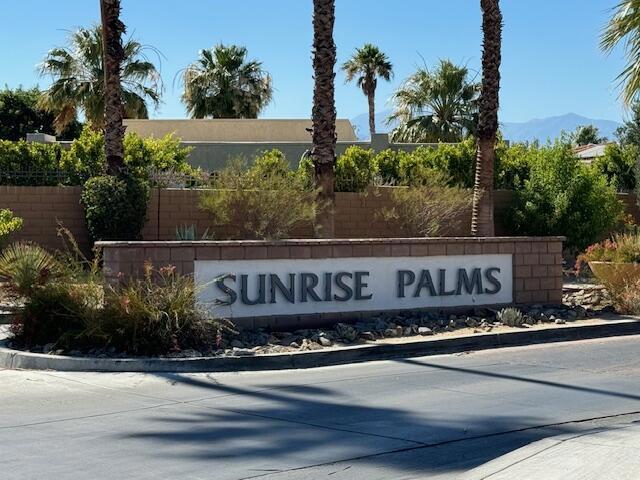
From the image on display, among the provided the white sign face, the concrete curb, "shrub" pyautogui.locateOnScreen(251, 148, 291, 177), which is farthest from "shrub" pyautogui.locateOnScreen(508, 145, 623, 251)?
the concrete curb

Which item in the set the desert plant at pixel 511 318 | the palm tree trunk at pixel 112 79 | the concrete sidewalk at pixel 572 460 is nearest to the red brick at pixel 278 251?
the desert plant at pixel 511 318

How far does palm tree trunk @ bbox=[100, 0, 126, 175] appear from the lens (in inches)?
770

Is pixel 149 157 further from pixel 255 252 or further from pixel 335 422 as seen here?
pixel 335 422

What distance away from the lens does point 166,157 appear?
1036 inches

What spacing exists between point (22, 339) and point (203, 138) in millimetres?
28555

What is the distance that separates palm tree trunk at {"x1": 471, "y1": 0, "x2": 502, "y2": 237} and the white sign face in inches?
245

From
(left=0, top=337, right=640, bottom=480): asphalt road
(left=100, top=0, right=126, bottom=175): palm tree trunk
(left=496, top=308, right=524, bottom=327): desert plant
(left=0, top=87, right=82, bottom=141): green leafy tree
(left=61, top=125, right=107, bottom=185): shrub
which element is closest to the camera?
(left=0, top=337, right=640, bottom=480): asphalt road

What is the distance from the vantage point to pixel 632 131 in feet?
113

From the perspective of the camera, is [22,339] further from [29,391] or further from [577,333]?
[577,333]

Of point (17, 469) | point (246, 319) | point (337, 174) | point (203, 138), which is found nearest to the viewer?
point (17, 469)

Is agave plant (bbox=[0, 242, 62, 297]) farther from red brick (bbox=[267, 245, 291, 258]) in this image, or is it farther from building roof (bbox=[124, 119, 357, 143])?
building roof (bbox=[124, 119, 357, 143])

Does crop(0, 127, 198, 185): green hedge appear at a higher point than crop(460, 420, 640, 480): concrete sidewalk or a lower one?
higher

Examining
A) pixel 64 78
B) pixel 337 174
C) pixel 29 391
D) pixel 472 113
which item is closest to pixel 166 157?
pixel 337 174

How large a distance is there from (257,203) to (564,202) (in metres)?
9.16
